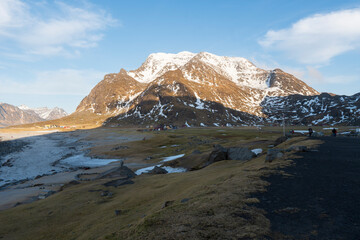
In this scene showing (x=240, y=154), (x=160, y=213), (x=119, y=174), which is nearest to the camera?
(x=160, y=213)

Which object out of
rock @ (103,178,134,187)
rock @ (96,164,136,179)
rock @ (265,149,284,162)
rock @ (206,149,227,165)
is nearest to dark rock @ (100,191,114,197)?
rock @ (103,178,134,187)

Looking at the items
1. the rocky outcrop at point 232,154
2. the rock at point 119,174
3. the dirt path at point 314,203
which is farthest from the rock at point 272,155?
the rock at point 119,174

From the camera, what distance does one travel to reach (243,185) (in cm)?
1188

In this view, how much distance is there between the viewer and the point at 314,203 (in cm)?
943

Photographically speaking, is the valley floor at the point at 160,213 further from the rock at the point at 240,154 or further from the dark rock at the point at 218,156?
the dark rock at the point at 218,156

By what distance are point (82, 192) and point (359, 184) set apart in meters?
19.8

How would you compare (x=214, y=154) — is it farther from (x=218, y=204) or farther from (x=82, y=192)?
(x=218, y=204)

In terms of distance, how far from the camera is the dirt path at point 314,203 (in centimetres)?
713

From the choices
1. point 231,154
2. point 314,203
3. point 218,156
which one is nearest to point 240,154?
point 231,154

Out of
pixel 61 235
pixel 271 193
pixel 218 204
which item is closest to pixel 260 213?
pixel 218 204

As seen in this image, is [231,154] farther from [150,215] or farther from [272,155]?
[150,215]

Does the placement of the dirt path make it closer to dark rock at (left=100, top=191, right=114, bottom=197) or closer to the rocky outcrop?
the rocky outcrop

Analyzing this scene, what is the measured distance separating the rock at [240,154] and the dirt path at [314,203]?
10.7 meters

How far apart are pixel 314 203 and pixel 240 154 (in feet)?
57.6
